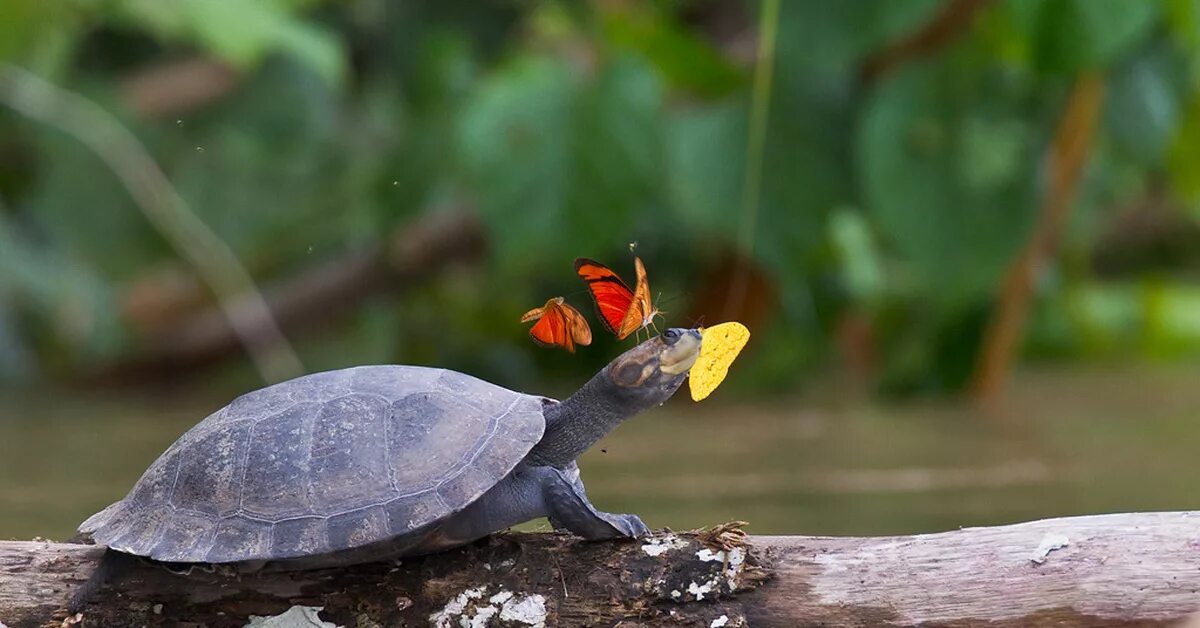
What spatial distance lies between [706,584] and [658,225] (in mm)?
3627

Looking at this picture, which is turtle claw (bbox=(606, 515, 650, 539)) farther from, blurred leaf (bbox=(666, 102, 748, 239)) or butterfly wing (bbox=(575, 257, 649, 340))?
blurred leaf (bbox=(666, 102, 748, 239))

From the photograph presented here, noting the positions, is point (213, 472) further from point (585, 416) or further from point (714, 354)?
point (714, 354)

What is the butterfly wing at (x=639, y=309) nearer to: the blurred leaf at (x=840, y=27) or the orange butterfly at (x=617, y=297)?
the orange butterfly at (x=617, y=297)

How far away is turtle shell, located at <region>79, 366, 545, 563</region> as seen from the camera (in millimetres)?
1443

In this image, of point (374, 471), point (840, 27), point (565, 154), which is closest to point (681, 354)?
point (374, 471)

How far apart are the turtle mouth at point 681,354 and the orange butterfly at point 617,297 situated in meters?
0.04

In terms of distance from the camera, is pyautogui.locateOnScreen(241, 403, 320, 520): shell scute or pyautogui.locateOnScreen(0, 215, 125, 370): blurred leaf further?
pyautogui.locateOnScreen(0, 215, 125, 370): blurred leaf

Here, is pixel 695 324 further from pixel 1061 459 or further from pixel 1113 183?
pixel 1113 183

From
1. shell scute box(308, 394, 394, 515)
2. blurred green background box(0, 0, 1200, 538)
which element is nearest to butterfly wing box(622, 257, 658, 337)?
shell scute box(308, 394, 394, 515)

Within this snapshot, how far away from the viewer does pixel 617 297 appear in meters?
1.46

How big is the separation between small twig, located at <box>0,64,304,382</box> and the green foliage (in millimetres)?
114

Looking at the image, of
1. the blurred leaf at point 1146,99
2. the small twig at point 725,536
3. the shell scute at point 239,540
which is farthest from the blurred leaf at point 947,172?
the shell scute at point 239,540

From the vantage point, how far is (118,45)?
6.32 meters

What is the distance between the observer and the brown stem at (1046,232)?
3.92m
